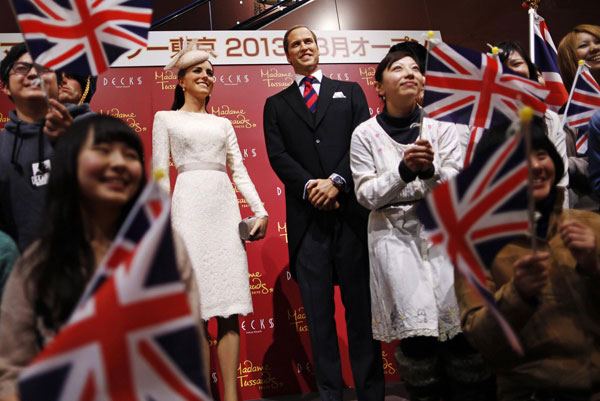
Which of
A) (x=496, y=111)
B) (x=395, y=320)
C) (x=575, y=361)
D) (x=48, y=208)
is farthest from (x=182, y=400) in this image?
(x=496, y=111)

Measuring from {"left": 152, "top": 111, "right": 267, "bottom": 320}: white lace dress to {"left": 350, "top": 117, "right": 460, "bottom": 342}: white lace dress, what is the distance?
2.79ft

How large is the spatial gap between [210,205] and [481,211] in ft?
6.60

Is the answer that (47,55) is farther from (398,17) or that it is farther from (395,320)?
(398,17)

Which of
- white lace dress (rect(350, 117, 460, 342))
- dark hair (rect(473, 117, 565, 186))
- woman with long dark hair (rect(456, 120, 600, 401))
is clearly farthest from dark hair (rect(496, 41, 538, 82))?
woman with long dark hair (rect(456, 120, 600, 401))

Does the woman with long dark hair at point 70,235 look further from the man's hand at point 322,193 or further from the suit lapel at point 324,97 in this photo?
the suit lapel at point 324,97

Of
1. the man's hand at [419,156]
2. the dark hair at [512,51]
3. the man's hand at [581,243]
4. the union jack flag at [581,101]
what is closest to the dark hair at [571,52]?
the union jack flag at [581,101]

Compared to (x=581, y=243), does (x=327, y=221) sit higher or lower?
higher

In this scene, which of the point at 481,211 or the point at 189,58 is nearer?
the point at 481,211

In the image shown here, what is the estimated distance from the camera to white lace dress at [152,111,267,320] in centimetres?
340

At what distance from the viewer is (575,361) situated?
1.83 metres

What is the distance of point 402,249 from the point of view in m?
2.83

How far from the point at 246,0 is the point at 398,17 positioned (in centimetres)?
154

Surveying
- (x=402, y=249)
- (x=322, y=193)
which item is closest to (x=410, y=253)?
(x=402, y=249)

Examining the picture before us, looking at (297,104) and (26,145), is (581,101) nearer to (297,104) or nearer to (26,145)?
(297,104)
